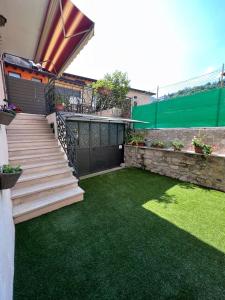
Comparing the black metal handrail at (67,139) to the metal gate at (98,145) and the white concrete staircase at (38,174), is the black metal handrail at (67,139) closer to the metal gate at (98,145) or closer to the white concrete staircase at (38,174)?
the white concrete staircase at (38,174)

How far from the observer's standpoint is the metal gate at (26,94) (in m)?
7.27

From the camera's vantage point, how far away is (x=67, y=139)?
4.86 m

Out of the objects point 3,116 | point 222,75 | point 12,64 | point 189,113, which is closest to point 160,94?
point 189,113

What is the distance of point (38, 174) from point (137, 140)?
4.89m

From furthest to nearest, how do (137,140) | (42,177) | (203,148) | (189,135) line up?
(137,140) < (189,135) < (203,148) < (42,177)

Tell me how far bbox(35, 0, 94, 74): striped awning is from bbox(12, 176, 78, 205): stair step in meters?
2.93


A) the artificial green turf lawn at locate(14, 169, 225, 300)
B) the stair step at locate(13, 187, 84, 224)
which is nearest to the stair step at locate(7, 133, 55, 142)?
the stair step at locate(13, 187, 84, 224)

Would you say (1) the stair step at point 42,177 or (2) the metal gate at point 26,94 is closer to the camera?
(1) the stair step at point 42,177

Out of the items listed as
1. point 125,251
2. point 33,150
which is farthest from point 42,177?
point 125,251

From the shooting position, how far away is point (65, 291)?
175 centimetres

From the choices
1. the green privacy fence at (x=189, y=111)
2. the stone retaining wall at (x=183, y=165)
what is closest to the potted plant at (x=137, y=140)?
the stone retaining wall at (x=183, y=165)

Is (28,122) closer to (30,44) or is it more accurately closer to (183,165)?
(30,44)

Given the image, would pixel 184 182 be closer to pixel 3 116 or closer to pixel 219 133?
pixel 219 133

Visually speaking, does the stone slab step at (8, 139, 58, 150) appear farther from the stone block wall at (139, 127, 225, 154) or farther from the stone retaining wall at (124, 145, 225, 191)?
the stone block wall at (139, 127, 225, 154)
